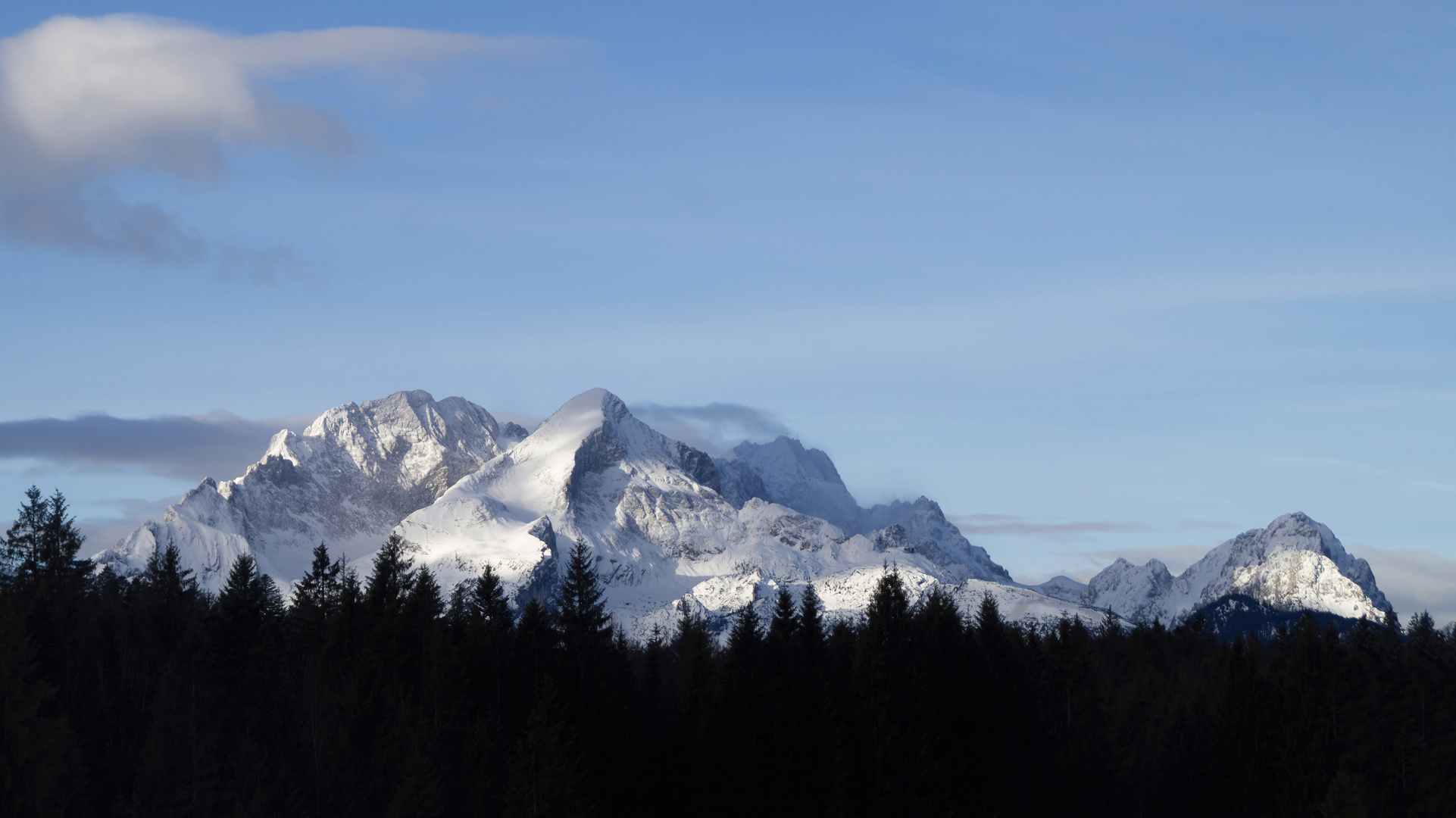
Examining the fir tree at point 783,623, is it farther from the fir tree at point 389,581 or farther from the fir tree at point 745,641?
the fir tree at point 389,581

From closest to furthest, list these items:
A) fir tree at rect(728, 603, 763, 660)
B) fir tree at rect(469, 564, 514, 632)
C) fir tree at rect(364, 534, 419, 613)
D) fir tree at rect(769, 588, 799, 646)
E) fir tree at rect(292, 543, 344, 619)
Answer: fir tree at rect(728, 603, 763, 660) < fir tree at rect(769, 588, 799, 646) < fir tree at rect(469, 564, 514, 632) < fir tree at rect(364, 534, 419, 613) < fir tree at rect(292, 543, 344, 619)

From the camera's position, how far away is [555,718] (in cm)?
7931

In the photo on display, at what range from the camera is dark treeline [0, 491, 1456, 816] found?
7862cm

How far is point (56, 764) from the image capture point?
2830 inches

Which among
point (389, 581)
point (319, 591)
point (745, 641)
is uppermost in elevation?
point (389, 581)

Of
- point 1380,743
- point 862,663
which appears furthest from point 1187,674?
point 862,663

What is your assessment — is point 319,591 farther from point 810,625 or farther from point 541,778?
point 541,778

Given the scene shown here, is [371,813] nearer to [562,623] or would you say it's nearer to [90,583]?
[562,623]

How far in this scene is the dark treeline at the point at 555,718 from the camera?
78625mm

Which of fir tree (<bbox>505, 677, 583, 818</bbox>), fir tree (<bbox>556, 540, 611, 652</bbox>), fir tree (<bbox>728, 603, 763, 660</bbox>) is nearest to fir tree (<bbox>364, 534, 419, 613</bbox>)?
fir tree (<bbox>556, 540, 611, 652</bbox>)

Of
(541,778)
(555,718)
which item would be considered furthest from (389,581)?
(541,778)

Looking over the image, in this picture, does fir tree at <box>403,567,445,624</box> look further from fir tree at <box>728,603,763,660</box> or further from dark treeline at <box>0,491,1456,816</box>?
fir tree at <box>728,603,763,660</box>

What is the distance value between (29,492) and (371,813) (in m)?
64.3

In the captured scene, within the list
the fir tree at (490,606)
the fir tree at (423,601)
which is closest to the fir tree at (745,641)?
the fir tree at (490,606)
